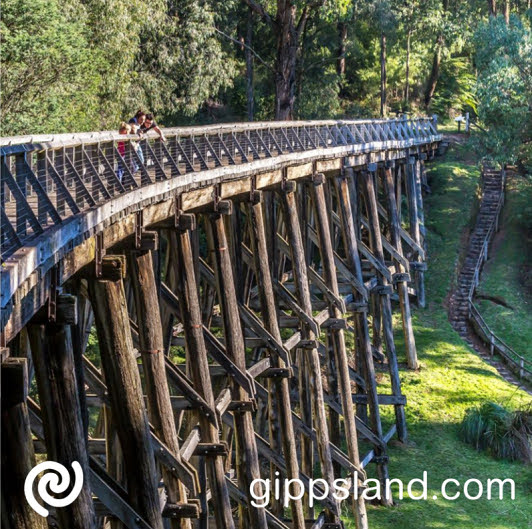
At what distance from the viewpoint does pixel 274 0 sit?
36812 millimetres

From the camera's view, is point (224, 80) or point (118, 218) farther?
point (224, 80)

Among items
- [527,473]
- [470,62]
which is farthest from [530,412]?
[470,62]

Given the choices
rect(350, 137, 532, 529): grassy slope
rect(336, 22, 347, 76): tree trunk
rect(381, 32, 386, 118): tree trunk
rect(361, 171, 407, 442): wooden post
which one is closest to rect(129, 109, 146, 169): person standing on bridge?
rect(350, 137, 532, 529): grassy slope

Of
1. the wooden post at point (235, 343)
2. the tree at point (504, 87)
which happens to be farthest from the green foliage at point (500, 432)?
the tree at point (504, 87)

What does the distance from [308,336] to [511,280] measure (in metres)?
17.3

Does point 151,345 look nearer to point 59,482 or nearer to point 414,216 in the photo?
point 59,482

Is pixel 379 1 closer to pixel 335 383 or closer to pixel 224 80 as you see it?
pixel 224 80

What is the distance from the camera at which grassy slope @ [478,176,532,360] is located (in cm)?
2853

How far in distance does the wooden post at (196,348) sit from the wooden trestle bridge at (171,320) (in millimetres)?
23

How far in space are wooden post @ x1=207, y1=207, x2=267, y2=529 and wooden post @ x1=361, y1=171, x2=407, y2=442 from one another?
8.59 m

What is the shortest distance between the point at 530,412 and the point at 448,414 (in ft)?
6.52

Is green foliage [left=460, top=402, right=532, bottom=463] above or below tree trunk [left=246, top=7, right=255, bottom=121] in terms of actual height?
below

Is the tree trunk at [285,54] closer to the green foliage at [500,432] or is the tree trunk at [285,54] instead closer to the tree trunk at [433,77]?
the green foliage at [500,432]

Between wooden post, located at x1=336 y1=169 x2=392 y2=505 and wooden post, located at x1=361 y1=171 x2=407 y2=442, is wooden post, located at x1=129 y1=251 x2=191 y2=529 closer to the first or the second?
wooden post, located at x1=336 y1=169 x2=392 y2=505
